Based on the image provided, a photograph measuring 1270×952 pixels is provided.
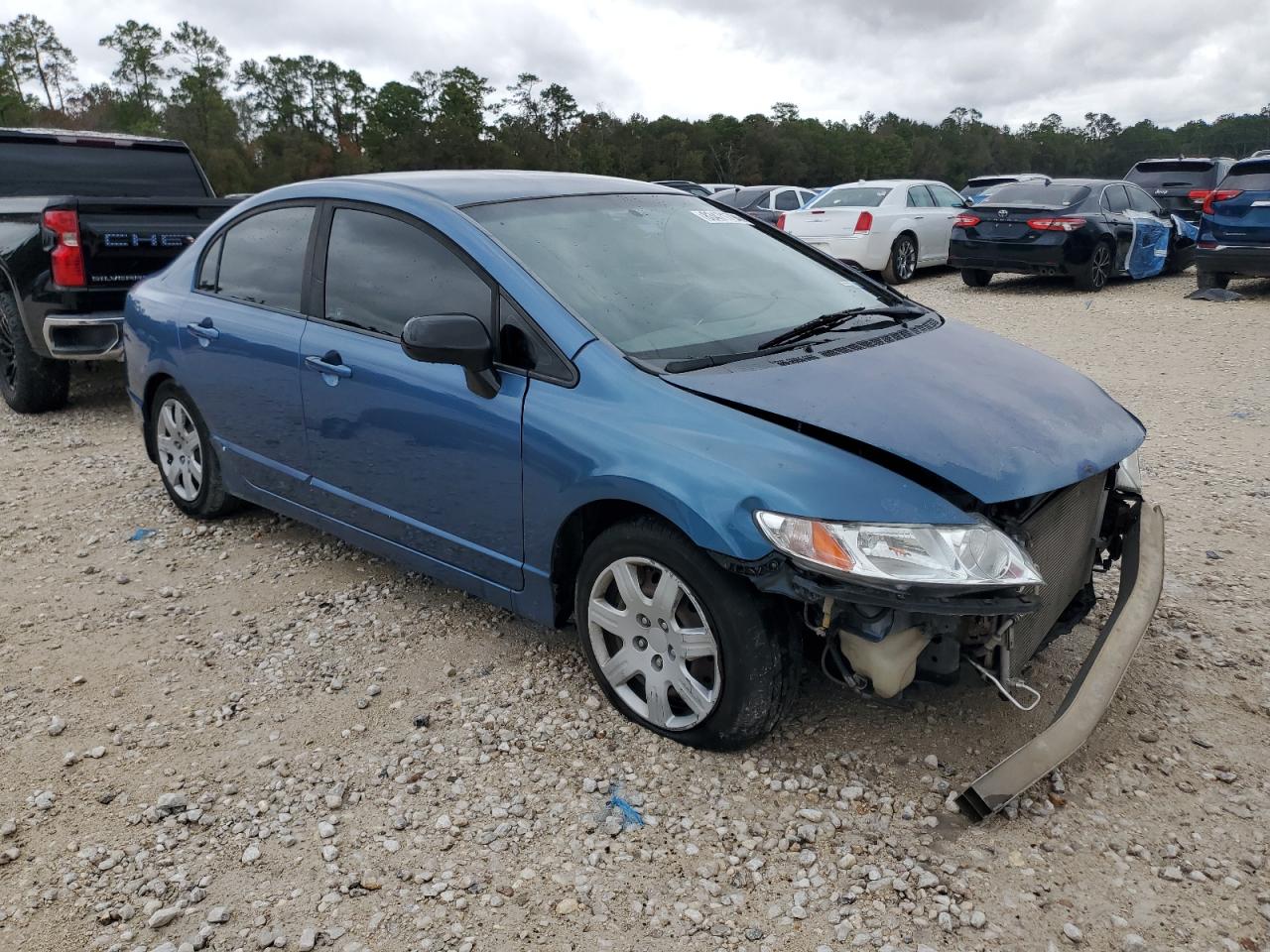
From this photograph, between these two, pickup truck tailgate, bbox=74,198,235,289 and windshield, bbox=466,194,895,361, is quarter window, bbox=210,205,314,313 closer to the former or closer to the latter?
windshield, bbox=466,194,895,361

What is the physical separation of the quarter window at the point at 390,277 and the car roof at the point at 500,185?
0.61ft

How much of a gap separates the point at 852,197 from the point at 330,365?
12.0 metres

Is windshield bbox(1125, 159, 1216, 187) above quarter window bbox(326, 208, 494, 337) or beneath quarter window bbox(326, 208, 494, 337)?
above

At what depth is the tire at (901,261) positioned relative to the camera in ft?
46.5

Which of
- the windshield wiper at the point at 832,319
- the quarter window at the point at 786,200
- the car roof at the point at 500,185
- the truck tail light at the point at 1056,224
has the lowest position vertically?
the windshield wiper at the point at 832,319

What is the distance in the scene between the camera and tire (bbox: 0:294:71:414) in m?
6.91

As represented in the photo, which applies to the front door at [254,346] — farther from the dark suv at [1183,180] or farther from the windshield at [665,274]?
the dark suv at [1183,180]

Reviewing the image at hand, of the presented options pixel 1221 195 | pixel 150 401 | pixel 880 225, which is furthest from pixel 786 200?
pixel 150 401

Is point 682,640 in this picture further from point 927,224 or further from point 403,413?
point 927,224

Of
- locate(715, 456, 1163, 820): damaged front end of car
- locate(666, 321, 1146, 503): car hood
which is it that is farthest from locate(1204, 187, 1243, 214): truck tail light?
locate(715, 456, 1163, 820): damaged front end of car

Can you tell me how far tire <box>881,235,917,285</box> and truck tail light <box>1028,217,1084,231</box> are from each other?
2124mm

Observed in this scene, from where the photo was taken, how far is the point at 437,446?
3373 mm

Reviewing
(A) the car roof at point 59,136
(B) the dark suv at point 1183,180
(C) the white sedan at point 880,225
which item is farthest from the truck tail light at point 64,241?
(B) the dark suv at point 1183,180

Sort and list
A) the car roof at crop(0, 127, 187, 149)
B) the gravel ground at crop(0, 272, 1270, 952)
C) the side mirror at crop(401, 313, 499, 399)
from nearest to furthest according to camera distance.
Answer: the gravel ground at crop(0, 272, 1270, 952), the side mirror at crop(401, 313, 499, 399), the car roof at crop(0, 127, 187, 149)
